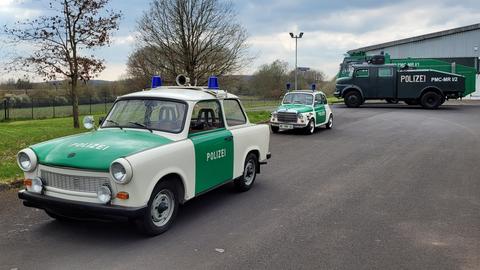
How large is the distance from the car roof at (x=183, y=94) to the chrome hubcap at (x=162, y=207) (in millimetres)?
1446

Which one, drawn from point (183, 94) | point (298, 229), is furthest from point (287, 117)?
point (298, 229)

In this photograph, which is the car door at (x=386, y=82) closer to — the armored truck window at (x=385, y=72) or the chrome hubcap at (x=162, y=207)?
the armored truck window at (x=385, y=72)

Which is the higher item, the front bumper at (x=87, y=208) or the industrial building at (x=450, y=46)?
the industrial building at (x=450, y=46)

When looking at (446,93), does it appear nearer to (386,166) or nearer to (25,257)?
(386,166)

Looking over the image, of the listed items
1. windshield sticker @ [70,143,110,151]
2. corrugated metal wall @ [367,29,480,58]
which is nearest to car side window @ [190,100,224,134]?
windshield sticker @ [70,143,110,151]

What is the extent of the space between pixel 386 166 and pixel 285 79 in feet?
206

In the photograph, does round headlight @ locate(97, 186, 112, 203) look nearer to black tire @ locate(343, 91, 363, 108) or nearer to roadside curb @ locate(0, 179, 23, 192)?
roadside curb @ locate(0, 179, 23, 192)

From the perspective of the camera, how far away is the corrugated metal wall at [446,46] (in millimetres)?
44856

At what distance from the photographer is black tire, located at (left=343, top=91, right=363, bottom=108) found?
29938 mm

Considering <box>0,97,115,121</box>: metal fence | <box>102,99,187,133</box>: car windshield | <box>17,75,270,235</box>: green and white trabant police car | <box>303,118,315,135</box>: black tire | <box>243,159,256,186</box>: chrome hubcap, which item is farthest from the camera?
<box>0,97,115,121</box>: metal fence

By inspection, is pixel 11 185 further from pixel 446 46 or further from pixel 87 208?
pixel 446 46

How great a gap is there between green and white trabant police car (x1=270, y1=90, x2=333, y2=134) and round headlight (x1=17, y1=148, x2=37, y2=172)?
11257mm

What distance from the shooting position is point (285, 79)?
71688mm

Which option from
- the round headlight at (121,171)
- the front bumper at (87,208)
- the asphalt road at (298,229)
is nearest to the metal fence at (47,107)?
the asphalt road at (298,229)
